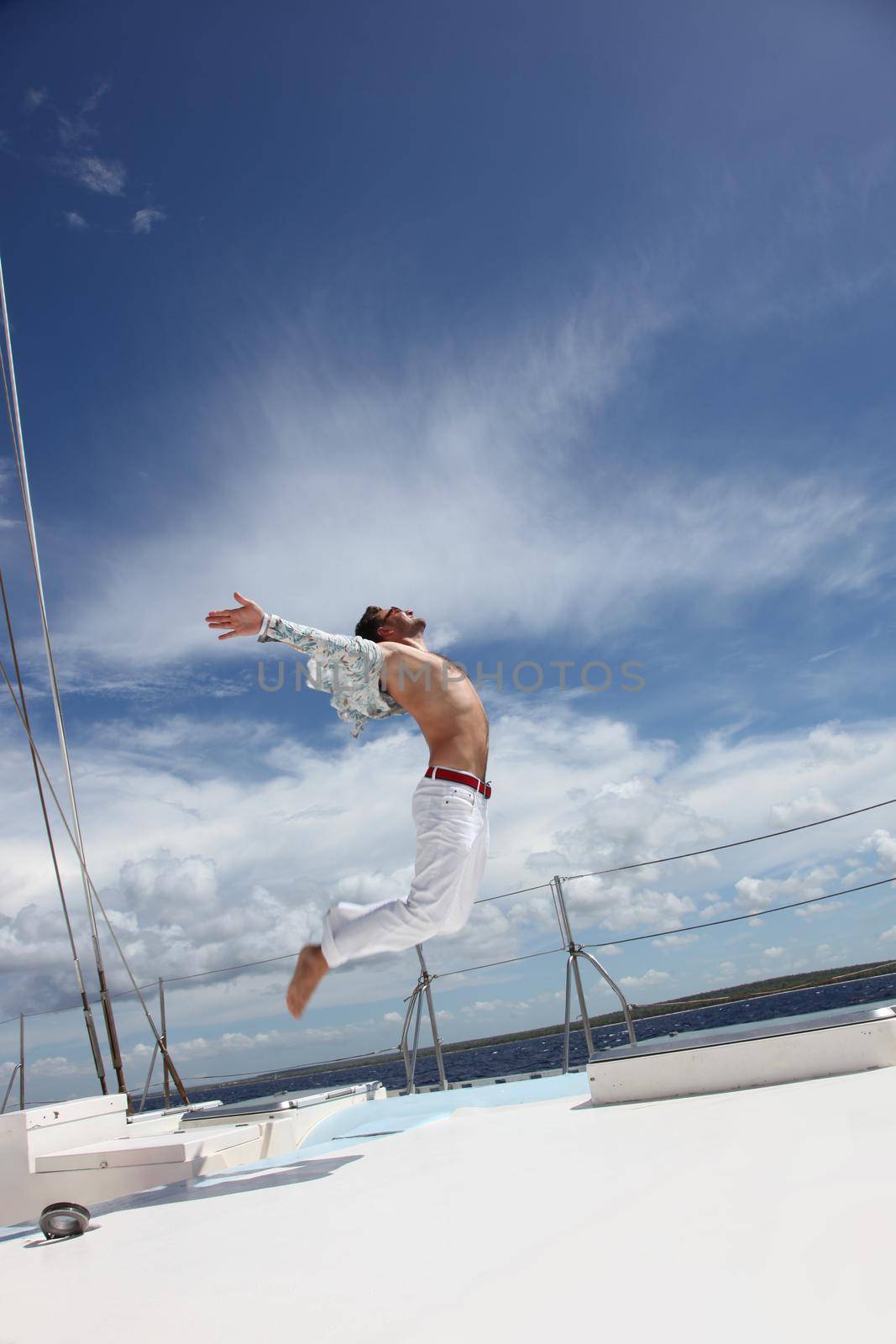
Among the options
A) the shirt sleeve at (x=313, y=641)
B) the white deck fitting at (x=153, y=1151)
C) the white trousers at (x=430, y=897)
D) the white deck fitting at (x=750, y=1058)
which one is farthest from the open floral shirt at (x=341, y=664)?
the white deck fitting at (x=153, y=1151)

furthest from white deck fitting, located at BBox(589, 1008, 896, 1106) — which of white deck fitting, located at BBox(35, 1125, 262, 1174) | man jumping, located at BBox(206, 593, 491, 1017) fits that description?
white deck fitting, located at BBox(35, 1125, 262, 1174)

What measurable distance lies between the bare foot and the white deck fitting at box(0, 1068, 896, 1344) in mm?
448

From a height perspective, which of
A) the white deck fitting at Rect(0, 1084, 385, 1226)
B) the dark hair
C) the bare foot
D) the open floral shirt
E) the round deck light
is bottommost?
the white deck fitting at Rect(0, 1084, 385, 1226)

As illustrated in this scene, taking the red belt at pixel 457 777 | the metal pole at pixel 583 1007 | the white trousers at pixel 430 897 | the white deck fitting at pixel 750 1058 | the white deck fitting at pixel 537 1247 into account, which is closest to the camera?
the white deck fitting at pixel 537 1247

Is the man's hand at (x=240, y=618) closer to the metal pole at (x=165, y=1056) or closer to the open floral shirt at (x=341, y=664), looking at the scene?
the open floral shirt at (x=341, y=664)

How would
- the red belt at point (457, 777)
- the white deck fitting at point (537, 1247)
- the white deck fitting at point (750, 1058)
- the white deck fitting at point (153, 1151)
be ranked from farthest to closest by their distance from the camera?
the white deck fitting at point (153, 1151) → the white deck fitting at point (750, 1058) → the red belt at point (457, 777) → the white deck fitting at point (537, 1247)

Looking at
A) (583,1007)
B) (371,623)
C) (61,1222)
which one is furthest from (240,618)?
(583,1007)

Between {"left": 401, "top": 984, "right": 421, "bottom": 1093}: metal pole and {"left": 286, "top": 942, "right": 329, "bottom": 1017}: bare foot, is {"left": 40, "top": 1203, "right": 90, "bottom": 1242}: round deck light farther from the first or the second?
{"left": 401, "top": 984, "right": 421, "bottom": 1093}: metal pole

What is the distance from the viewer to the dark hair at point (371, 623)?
9.29 feet

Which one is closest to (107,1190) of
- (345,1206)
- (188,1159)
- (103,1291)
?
(188,1159)

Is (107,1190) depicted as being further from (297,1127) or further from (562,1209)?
(562,1209)

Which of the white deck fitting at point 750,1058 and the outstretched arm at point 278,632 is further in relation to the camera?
the white deck fitting at point 750,1058

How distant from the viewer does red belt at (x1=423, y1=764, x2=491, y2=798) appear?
245 centimetres

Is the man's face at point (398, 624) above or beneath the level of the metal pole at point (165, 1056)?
above
